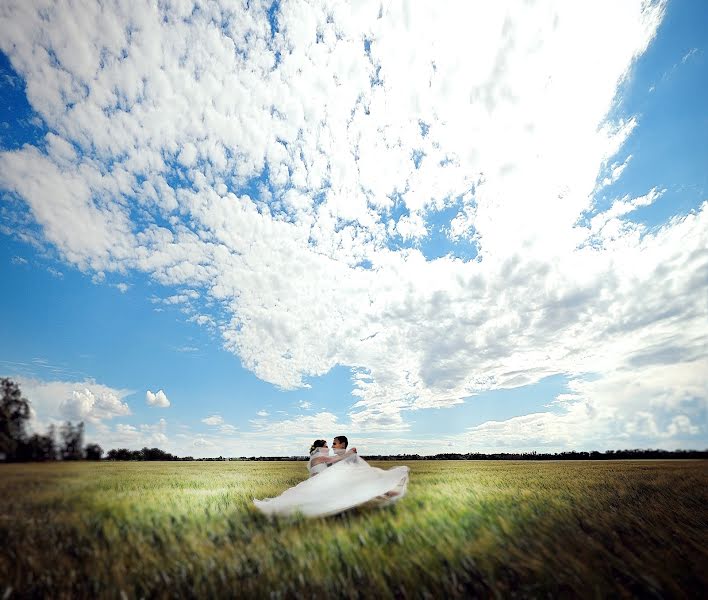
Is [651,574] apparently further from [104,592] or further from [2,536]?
[2,536]

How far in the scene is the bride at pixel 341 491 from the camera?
619cm

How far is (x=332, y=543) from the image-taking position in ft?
13.9

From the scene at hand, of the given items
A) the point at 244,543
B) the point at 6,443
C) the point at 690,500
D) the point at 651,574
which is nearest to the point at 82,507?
the point at 6,443

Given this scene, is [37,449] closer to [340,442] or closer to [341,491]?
[341,491]

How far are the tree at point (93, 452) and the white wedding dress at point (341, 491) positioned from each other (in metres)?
2.75

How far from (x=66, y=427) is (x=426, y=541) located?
5415mm

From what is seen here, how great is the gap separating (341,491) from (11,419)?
16.2ft

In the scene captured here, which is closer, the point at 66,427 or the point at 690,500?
the point at 66,427

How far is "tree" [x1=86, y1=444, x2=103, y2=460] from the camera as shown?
6174mm

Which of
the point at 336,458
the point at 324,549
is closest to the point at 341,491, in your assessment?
the point at 336,458

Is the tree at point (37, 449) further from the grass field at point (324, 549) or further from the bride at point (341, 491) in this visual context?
the bride at point (341, 491)

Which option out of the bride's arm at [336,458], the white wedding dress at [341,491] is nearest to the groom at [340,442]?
the bride's arm at [336,458]

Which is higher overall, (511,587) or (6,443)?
(6,443)

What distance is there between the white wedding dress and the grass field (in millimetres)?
281
